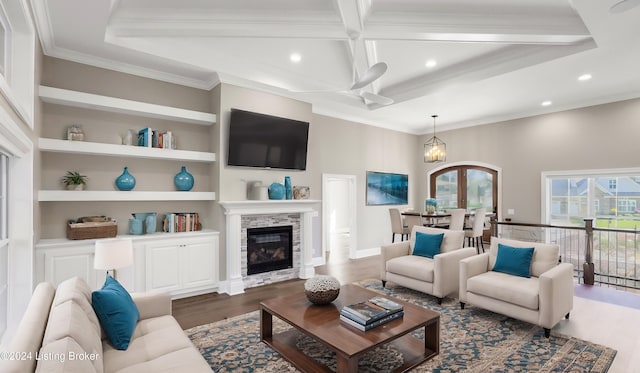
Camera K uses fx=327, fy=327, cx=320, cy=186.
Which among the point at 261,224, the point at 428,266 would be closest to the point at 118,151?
the point at 261,224

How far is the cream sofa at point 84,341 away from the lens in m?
1.32

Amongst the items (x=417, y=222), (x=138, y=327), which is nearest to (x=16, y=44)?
(x=138, y=327)

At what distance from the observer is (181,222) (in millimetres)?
4625

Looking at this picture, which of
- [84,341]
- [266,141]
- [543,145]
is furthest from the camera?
[543,145]

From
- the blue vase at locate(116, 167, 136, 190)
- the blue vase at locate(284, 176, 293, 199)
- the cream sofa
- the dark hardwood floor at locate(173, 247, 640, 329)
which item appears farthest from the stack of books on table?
the blue vase at locate(116, 167, 136, 190)

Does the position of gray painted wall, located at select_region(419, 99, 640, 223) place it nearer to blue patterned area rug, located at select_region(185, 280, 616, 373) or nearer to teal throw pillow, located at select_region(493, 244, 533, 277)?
teal throw pillow, located at select_region(493, 244, 533, 277)

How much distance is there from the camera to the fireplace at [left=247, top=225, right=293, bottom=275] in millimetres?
5012

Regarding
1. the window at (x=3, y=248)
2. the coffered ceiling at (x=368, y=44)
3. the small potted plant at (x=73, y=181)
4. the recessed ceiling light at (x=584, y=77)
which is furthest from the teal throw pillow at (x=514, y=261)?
the small potted plant at (x=73, y=181)

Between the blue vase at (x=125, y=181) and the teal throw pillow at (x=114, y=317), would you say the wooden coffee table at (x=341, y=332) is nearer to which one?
the teal throw pillow at (x=114, y=317)

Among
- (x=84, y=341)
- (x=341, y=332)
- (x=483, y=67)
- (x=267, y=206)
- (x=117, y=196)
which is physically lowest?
(x=341, y=332)

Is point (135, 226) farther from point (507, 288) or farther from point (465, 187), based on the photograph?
point (465, 187)

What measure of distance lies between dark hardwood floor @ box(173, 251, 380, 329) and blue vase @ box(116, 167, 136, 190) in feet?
5.38

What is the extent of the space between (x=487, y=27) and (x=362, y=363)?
12.1ft

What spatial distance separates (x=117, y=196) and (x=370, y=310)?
3360 mm
